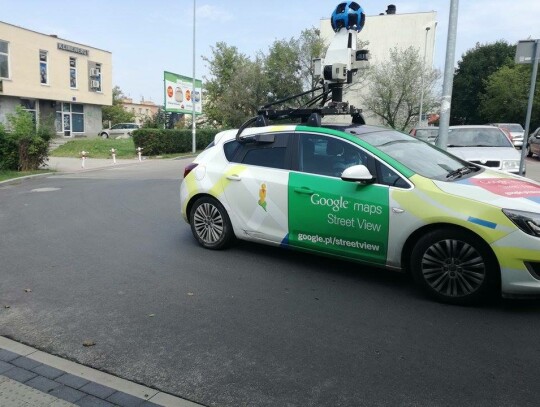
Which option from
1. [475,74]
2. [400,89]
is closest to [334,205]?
[400,89]

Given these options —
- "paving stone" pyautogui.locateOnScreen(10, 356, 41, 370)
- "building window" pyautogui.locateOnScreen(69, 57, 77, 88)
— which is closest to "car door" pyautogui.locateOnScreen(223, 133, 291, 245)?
"paving stone" pyautogui.locateOnScreen(10, 356, 41, 370)

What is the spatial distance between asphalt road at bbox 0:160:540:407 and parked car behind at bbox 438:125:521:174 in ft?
18.0

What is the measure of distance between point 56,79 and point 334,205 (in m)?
39.0

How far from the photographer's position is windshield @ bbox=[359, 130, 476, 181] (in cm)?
484

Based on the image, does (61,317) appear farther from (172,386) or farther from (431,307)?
(431,307)

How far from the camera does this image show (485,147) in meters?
10.6

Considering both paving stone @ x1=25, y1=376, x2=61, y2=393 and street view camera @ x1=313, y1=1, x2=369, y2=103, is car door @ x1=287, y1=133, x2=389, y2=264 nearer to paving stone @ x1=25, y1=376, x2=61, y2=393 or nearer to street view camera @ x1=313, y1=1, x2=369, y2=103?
street view camera @ x1=313, y1=1, x2=369, y2=103

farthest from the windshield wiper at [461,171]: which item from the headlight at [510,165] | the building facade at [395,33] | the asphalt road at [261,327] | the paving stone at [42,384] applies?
the building facade at [395,33]

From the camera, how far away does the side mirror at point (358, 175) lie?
4676mm

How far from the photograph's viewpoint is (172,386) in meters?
3.12

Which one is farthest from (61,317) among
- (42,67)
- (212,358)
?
(42,67)

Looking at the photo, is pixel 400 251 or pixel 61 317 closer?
pixel 61 317

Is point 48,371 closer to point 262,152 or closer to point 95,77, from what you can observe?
point 262,152

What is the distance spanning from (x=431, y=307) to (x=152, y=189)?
9442mm
